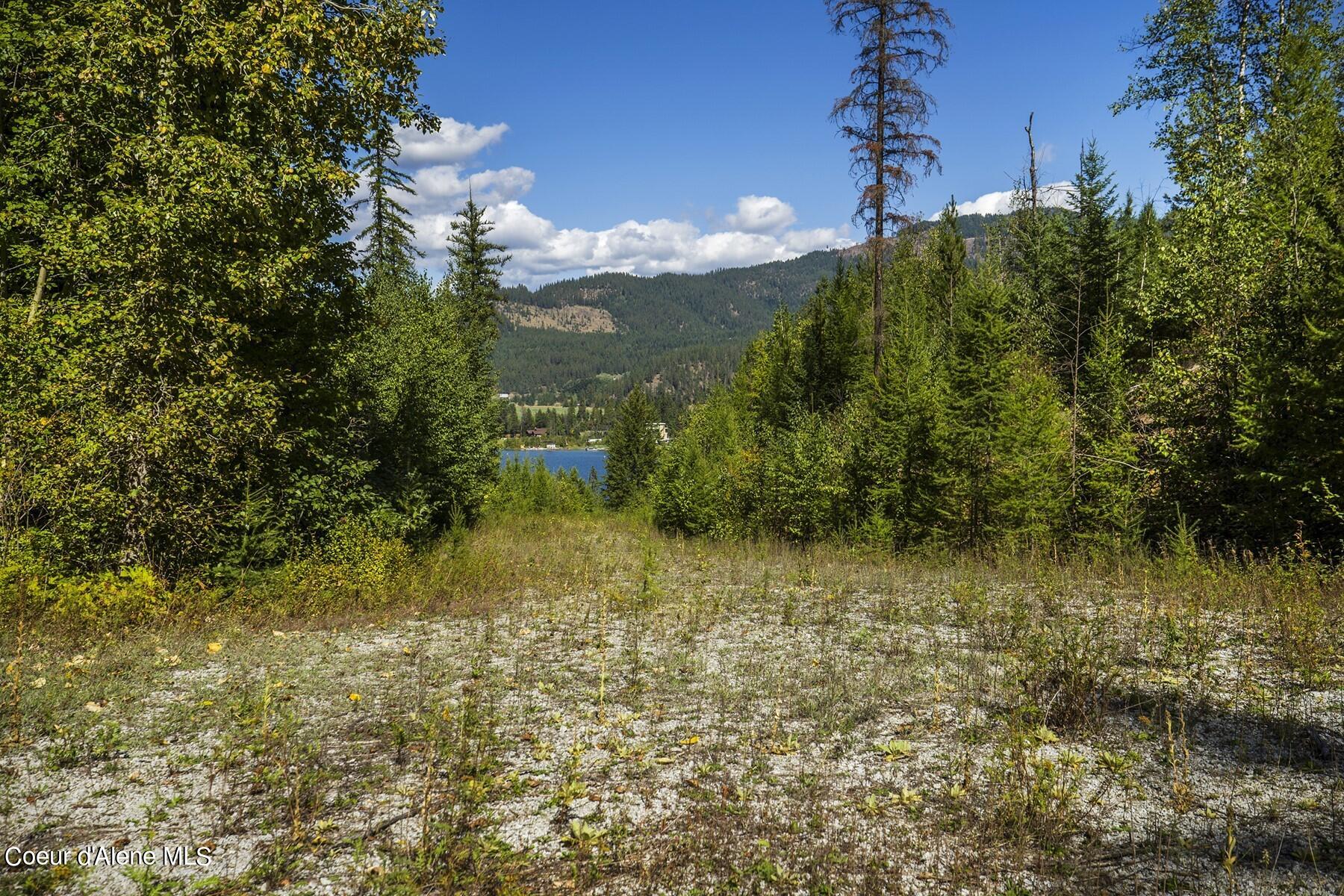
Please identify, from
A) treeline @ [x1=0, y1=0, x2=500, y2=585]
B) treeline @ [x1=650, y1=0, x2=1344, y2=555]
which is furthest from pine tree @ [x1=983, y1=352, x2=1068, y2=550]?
treeline @ [x1=0, y1=0, x2=500, y2=585]

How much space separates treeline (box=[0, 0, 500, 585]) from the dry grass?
6.39 ft

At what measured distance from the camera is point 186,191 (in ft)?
29.4

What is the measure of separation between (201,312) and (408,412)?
342 inches

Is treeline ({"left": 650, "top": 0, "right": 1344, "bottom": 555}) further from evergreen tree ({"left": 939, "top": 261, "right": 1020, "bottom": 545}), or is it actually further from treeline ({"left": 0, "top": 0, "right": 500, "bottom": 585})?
treeline ({"left": 0, "top": 0, "right": 500, "bottom": 585})

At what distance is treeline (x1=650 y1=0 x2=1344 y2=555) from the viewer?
11305mm

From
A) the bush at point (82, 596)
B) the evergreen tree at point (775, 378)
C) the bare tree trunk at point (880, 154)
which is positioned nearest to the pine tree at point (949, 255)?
the evergreen tree at point (775, 378)

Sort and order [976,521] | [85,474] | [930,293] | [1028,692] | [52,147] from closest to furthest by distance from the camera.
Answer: [1028,692]
[85,474]
[52,147]
[976,521]
[930,293]

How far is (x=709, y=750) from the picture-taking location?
534cm

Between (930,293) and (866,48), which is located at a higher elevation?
(866,48)

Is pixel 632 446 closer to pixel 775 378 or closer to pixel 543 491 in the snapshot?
pixel 543 491

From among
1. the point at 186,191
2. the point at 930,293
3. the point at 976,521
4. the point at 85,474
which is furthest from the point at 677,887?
the point at 930,293

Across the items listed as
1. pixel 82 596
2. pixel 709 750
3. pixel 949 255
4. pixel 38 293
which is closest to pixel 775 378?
pixel 949 255

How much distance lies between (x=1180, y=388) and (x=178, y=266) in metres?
18.6

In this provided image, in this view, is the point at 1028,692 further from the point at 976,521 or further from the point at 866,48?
the point at 866,48
